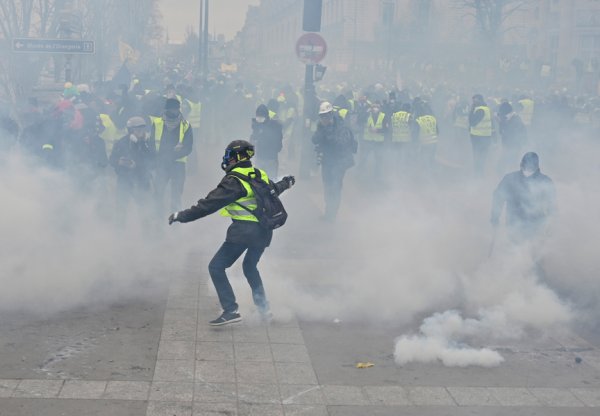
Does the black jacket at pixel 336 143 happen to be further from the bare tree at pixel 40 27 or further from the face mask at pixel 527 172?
the bare tree at pixel 40 27

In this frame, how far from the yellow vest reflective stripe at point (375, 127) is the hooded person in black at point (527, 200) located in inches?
274

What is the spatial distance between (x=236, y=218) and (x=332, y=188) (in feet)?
17.5

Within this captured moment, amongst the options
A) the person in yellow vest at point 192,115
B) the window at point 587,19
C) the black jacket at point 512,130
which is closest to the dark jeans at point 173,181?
the person in yellow vest at point 192,115

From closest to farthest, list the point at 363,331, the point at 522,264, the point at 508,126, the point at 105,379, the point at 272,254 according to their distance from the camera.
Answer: the point at 105,379, the point at 363,331, the point at 522,264, the point at 272,254, the point at 508,126

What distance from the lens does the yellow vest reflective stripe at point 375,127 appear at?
629 inches

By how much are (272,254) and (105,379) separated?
439cm

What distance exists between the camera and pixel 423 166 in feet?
53.6

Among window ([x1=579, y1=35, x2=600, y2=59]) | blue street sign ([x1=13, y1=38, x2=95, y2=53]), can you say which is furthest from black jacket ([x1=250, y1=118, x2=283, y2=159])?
window ([x1=579, y1=35, x2=600, y2=59])

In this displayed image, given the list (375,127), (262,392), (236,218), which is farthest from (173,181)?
(262,392)

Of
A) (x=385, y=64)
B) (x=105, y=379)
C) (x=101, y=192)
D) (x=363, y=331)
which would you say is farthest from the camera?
(x=385, y=64)

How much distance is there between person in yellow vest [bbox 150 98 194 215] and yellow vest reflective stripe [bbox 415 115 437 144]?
18.8ft

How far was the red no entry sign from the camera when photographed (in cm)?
1589

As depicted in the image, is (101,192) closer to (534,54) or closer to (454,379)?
(454,379)

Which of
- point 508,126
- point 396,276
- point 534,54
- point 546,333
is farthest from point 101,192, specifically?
point 534,54
